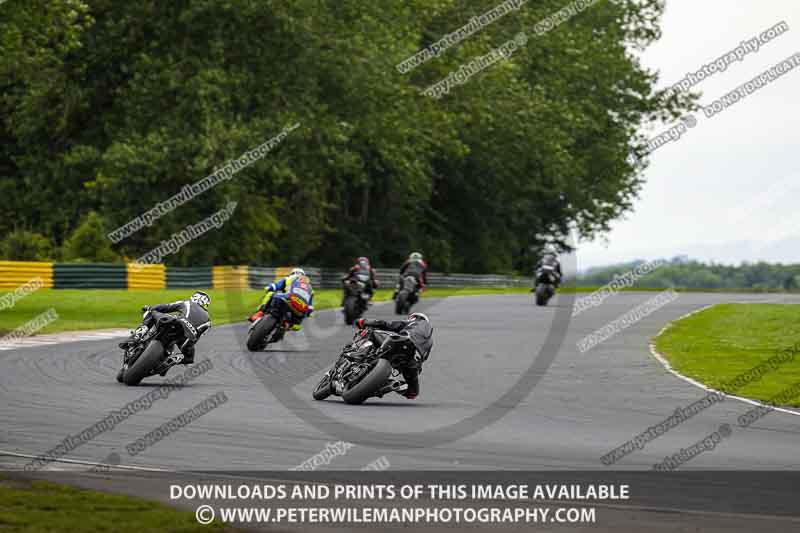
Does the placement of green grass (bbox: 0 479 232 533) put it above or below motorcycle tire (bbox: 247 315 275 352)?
below

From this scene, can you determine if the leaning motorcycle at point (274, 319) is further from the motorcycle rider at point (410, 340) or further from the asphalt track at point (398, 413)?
the motorcycle rider at point (410, 340)

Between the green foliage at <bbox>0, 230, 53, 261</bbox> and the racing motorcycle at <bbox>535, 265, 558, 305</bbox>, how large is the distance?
16300 mm

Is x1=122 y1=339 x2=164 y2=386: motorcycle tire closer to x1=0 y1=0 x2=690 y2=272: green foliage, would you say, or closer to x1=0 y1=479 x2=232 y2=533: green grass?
x1=0 y1=479 x2=232 y2=533: green grass

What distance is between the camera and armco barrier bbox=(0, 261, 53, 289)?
4103 centimetres

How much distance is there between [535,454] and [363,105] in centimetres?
3953

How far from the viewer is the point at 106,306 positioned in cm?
3772

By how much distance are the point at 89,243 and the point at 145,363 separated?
29625mm

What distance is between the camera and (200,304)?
1739 cm

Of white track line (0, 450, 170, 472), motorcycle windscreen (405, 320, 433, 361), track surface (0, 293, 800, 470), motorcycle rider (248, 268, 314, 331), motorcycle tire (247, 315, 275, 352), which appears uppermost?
motorcycle rider (248, 268, 314, 331)

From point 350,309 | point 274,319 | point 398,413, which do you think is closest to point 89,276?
point 350,309

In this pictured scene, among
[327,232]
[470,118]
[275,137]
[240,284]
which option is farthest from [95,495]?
[327,232]

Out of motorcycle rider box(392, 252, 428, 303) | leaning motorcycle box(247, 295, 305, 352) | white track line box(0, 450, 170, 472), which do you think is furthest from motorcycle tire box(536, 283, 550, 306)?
white track line box(0, 450, 170, 472)

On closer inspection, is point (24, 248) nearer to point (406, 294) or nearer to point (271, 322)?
point (406, 294)

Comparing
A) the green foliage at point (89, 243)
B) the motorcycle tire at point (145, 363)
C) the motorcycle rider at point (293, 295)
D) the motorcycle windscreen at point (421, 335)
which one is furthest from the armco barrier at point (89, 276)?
the motorcycle windscreen at point (421, 335)
